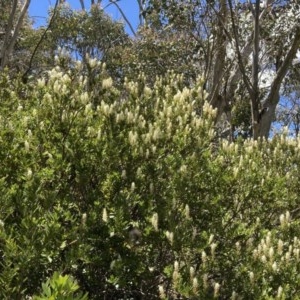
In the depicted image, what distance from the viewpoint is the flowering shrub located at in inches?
137

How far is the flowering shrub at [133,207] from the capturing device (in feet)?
11.4

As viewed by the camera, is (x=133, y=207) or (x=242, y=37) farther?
(x=242, y=37)

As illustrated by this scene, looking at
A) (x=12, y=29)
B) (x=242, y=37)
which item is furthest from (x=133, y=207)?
(x=12, y=29)

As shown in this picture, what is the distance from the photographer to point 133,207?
13.6 feet

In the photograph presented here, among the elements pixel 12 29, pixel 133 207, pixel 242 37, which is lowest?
pixel 133 207

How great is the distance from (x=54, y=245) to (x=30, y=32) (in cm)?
1923

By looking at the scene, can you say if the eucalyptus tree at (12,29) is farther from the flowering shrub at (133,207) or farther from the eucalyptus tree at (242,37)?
the flowering shrub at (133,207)

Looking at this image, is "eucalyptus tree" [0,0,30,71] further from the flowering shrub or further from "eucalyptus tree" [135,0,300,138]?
the flowering shrub

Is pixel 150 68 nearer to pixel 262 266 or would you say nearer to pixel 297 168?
pixel 297 168

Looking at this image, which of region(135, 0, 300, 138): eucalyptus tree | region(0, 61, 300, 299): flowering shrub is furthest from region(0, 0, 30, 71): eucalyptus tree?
region(0, 61, 300, 299): flowering shrub

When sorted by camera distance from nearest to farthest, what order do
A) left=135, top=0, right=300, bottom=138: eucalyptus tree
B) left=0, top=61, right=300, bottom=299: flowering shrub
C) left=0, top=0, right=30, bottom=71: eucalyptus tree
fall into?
1. left=0, top=61, right=300, bottom=299: flowering shrub
2. left=135, top=0, right=300, bottom=138: eucalyptus tree
3. left=0, top=0, right=30, bottom=71: eucalyptus tree

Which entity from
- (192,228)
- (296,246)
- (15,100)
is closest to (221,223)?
(192,228)

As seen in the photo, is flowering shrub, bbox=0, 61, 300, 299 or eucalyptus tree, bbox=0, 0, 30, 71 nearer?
flowering shrub, bbox=0, 61, 300, 299

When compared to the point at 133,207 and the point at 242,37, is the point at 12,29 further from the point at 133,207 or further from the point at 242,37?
the point at 133,207
